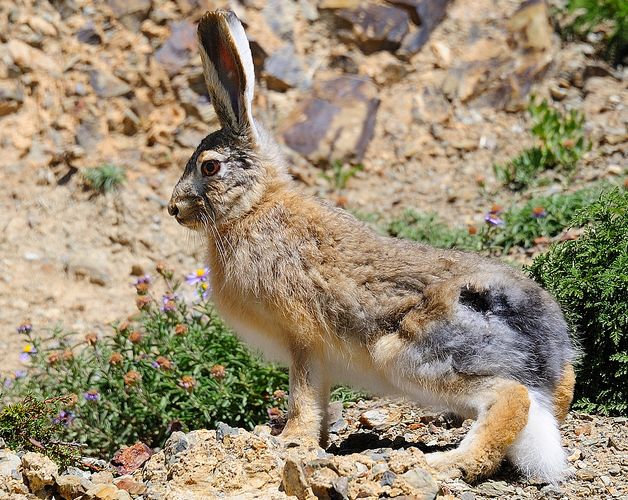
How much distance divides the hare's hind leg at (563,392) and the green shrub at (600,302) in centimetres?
83

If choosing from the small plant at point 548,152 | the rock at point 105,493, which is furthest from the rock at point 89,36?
the rock at point 105,493

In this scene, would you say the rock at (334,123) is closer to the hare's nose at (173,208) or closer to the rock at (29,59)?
the rock at (29,59)

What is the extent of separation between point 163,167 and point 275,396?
477 cm

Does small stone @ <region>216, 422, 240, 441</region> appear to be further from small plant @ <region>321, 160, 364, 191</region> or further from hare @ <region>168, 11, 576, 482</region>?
Answer: small plant @ <region>321, 160, 364, 191</region>

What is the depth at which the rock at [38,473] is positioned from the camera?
4.85 metres

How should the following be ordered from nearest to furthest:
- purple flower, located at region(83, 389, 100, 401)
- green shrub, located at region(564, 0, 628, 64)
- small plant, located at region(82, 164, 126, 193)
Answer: purple flower, located at region(83, 389, 100, 401), small plant, located at region(82, 164, 126, 193), green shrub, located at region(564, 0, 628, 64)

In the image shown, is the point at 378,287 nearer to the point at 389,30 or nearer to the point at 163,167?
the point at 163,167

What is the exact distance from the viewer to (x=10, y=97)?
35.9 feet

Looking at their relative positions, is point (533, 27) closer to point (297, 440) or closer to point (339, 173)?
point (339, 173)

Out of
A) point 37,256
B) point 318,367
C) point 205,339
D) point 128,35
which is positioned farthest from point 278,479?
point 128,35

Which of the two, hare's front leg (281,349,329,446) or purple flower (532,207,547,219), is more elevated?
purple flower (532,207,547,219)

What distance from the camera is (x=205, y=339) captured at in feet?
23.8

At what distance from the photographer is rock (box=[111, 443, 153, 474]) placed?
6.05 m

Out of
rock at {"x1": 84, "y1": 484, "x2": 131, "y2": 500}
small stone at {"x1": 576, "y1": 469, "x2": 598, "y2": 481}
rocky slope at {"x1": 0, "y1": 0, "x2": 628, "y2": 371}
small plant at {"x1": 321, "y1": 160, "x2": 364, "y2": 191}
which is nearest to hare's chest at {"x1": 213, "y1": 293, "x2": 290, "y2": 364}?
rock at {"x1": 84, "y1": 484, "x2": 131, "y2": 500}
